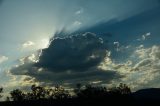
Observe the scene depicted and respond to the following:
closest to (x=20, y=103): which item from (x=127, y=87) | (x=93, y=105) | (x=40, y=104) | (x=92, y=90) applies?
(x=40, y=104)

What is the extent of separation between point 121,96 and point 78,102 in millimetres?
11577

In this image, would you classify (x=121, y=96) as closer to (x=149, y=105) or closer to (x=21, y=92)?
(x=149, y=105)

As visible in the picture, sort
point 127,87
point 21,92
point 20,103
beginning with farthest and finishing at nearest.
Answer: point 127,87 → point 21,92 → point 20,103

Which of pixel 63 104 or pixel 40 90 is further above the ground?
pixel 40 90

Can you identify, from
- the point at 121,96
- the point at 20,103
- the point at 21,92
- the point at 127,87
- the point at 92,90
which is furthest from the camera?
the point at 127,87

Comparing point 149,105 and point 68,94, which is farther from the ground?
point 68,94

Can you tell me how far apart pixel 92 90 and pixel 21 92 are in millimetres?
34753

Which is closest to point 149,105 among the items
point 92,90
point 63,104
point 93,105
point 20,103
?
point 93,105

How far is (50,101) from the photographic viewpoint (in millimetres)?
78500

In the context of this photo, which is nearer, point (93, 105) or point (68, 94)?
point (93, 105)

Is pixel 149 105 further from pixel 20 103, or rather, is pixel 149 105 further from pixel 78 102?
pixel 20 103

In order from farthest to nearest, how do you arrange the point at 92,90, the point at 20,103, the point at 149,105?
the point at 92,90 < the point at 149,105 < the point at 20,103

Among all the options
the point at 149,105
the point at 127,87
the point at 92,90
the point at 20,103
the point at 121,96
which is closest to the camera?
the point at 20,103

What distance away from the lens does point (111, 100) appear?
79.9 metres
